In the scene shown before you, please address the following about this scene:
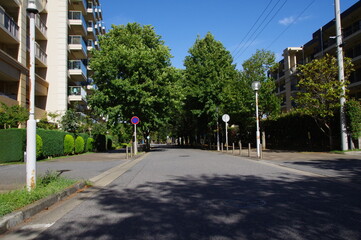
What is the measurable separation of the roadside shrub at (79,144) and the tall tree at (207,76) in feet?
41.1

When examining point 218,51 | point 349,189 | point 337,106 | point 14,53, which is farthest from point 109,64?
point 349,189

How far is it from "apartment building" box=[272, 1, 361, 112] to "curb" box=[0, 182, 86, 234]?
2458cm

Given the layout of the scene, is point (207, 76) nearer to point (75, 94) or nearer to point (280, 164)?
point (75, 94)

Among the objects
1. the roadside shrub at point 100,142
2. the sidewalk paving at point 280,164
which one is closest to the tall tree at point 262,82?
the sidewalk paving at point 280,164

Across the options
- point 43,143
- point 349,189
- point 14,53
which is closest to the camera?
point 349,189

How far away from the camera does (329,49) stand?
38.3 metres

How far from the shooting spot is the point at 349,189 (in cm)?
745

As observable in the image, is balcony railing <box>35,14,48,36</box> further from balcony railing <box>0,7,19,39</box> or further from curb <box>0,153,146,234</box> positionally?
curb <box>0,153,146,234</box>

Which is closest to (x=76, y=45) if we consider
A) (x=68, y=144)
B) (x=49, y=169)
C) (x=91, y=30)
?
(x=91, y=30)

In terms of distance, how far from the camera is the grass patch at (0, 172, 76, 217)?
5340 mm

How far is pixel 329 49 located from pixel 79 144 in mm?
30703

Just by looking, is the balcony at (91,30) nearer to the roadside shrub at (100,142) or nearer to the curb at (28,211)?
the roadside shrub at (100,142)

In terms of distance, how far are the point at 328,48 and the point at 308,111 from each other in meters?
22.0

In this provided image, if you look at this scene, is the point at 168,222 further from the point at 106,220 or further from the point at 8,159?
the point at 8,159
